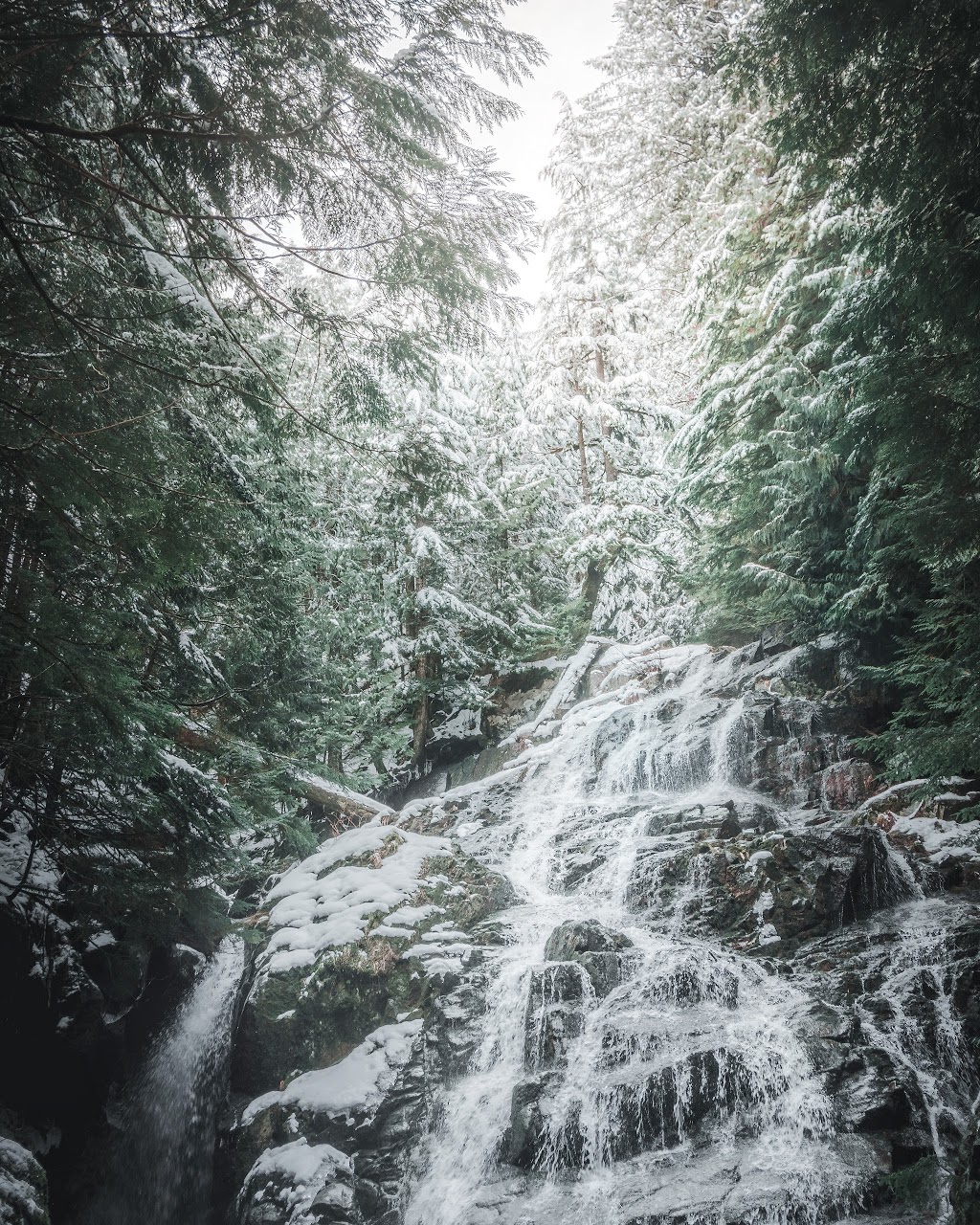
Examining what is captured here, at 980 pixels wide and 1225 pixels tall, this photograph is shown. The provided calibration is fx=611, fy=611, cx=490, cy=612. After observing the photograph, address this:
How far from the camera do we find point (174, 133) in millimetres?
2789

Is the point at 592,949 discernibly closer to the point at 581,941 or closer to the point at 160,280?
the point at 581,941

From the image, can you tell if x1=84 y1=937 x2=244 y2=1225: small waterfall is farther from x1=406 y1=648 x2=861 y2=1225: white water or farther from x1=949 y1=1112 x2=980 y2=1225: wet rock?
x1=949 y1=1112 x2=980 y2=1225: wet rock

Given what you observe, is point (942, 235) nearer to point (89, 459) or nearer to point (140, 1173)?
point (89, 459)

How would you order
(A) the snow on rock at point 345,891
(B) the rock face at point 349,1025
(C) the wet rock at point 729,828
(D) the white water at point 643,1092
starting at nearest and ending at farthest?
(D) the white water at point 643,1092
(B) the rock face at point 349,1025
(A) the snow on rock at point 345,891
(C) the wet rock at point 729,828

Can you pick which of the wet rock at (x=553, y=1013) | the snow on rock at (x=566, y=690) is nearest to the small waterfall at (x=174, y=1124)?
the wet rock at (x=553, y=1013)

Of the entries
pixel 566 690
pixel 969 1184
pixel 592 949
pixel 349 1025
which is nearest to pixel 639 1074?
pixel 592 949

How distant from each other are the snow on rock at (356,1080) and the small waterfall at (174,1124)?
110 cm

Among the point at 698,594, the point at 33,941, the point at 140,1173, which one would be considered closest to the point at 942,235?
the point at 698,594

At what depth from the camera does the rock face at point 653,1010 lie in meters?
4.80

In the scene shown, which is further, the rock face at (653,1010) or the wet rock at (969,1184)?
the rock face at (653,1010)

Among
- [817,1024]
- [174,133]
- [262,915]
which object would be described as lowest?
[817,1024]

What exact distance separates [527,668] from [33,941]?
1290 cm

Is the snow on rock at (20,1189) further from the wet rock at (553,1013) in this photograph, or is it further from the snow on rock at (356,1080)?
the wet rock at (553,1013)

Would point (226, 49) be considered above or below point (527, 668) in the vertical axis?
below
